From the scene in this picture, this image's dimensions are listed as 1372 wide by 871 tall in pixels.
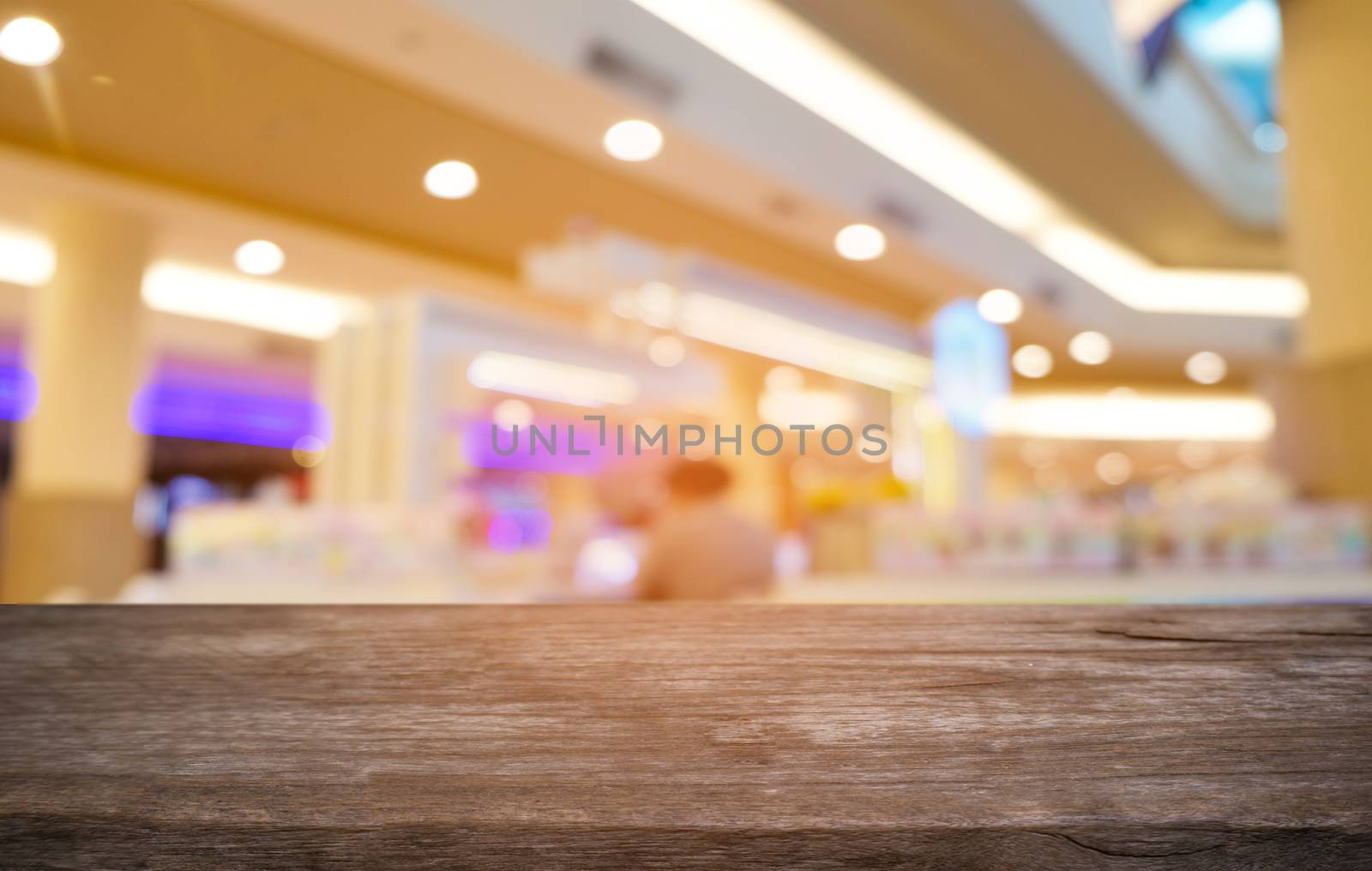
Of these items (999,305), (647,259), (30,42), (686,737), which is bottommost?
(686,737)

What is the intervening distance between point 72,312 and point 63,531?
1.05 meters

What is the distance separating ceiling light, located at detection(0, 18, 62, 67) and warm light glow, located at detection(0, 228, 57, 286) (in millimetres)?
618

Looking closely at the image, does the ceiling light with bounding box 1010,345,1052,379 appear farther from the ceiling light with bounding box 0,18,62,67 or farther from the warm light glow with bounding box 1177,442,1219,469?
the ceiling light with bounding box 0,18,62,67

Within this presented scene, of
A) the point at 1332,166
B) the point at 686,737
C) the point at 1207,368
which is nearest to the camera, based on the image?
the point at 686,737

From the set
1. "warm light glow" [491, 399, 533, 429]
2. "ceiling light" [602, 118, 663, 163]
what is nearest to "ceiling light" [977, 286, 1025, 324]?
"ceiling light" [602, 118, 663, 163]

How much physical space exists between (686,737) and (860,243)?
4.54 meters

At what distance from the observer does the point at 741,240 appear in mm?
4602

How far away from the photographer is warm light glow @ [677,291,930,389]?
4188 mm

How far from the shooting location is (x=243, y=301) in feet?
14.9

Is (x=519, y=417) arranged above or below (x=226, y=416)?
below

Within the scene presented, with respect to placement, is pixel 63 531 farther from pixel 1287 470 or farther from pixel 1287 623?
pixel 1287 470

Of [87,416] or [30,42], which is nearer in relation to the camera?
[30,42]

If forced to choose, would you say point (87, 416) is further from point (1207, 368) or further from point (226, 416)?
point (1207, 368)

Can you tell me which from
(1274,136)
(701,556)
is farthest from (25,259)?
(1274,136)
